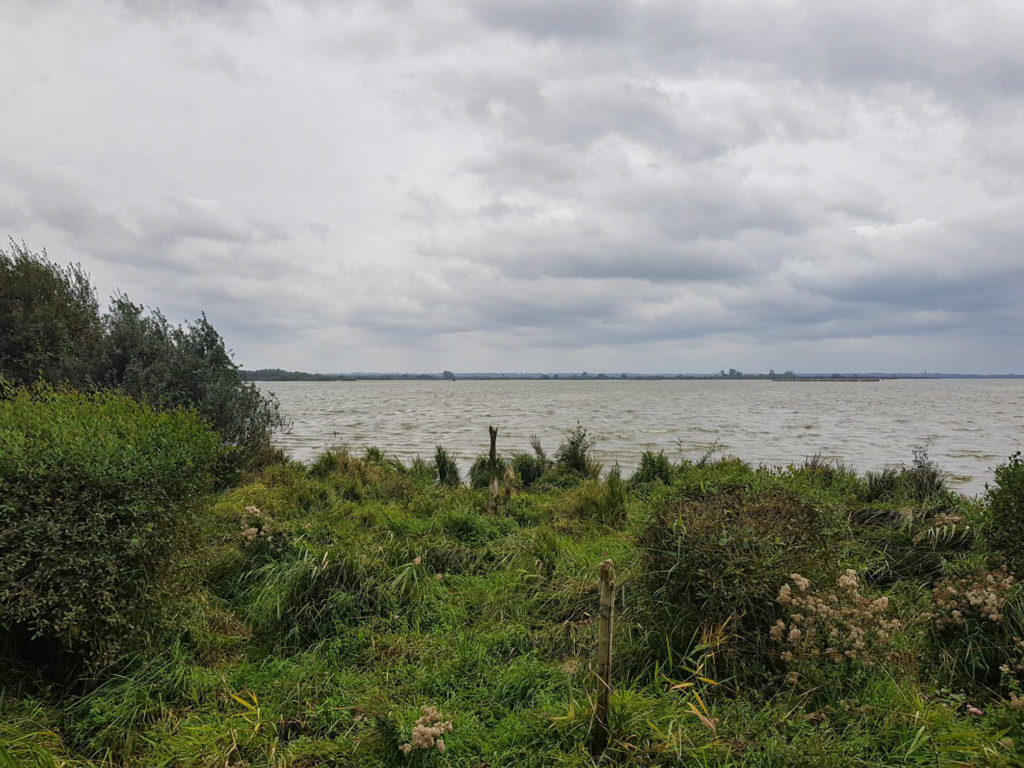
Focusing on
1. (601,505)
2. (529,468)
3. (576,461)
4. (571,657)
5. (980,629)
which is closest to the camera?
(980,629)

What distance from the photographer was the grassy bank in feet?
10.7

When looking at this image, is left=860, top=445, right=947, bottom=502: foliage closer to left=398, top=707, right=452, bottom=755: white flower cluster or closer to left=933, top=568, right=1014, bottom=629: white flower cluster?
left=933, top=568, right=1014, bottom=629: white flower cluster

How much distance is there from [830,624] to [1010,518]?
2.67 meters

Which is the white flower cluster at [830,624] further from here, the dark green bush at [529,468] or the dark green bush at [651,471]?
the dark green bush at [529,468]

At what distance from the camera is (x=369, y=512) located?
854cm

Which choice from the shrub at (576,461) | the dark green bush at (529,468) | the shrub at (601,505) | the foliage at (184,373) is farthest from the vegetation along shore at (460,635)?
the shrub at (576,461)

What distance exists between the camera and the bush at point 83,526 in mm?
3578

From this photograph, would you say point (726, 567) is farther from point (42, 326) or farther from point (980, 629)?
point (42, 326)

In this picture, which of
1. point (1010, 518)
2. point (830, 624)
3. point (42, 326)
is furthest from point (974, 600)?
Answer: point (42, 326)

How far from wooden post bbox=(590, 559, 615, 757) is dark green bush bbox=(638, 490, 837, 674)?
1.15 meters

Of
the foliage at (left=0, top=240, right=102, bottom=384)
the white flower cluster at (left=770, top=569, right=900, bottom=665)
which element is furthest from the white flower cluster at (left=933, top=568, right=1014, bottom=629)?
the foliage at (left=0, top=240, right=102, bottom=384)

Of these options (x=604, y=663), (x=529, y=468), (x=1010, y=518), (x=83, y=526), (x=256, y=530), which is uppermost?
(x=83, y=526)

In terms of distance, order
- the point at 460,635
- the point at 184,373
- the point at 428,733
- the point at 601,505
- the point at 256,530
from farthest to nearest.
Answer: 1. the point at 184,373
2. the point at 601,505
3. the point at 256,530
4. the point at 460,635
5. the point at 428,733

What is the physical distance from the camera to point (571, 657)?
4.39 meters
